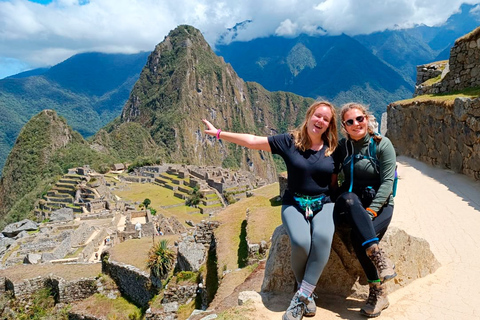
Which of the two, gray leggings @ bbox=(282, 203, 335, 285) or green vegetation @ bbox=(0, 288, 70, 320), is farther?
green vegetation @ bbox=(0, 288, 70, 320)

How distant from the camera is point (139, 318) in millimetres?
9211

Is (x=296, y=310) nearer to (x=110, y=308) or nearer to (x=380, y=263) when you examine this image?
(x=380, y=263)

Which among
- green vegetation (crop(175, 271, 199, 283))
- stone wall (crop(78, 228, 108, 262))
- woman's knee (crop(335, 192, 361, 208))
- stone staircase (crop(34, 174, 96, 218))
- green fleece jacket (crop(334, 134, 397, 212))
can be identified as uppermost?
green fleece jacket (crop(334, 134, 397, 212))

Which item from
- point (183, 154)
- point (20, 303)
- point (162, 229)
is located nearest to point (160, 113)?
point (183, 154)

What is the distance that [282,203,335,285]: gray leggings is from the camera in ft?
11.0

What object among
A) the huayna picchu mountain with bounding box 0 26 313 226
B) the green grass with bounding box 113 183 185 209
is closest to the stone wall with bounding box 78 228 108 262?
→ the green grass with bounding box 113 183 185 209

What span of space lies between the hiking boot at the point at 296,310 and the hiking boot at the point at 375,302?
2.06 feet

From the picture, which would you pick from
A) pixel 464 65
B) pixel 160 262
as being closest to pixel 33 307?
pixel 160 262

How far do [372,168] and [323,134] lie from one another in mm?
637

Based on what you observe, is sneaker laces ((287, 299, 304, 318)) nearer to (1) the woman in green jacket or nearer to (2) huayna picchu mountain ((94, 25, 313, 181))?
(1) the woman in green jacket

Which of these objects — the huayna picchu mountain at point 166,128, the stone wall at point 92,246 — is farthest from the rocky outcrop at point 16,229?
the huayna picchu mountain at point 166,128

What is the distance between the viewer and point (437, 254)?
5191mm

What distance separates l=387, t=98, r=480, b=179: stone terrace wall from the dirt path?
0.42 metres

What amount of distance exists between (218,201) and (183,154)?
291 feet
